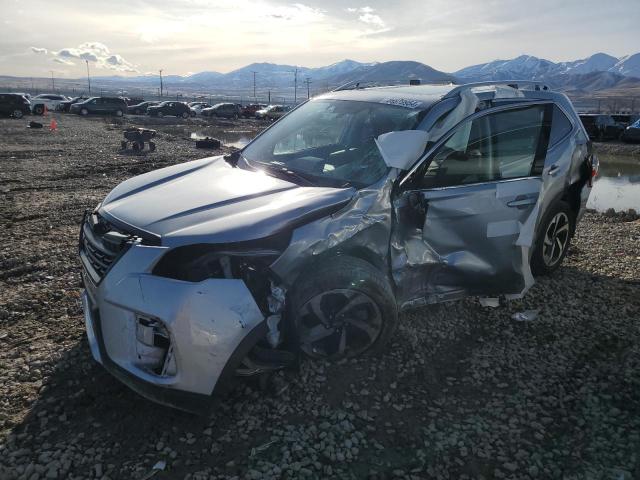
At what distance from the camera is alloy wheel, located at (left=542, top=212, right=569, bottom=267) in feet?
15.3

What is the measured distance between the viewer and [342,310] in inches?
122

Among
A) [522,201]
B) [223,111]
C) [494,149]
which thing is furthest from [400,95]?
[223,111]

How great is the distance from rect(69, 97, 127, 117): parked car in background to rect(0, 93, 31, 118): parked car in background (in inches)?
257

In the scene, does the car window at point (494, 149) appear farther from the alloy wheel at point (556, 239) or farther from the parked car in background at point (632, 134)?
the parked car in background at point (632, 134)

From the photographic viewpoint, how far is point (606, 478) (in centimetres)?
243

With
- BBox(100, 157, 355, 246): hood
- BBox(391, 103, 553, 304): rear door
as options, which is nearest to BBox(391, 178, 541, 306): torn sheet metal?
BBox(391, 103, 553, 304): rear door

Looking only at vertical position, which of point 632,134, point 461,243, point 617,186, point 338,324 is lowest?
point 617,186

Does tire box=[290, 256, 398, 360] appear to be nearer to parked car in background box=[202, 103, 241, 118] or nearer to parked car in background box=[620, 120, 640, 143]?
parked car in background box=[620, 120, 640, 143]

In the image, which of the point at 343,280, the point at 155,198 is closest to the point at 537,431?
the point at 343,280

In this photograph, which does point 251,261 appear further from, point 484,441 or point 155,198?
point 484,441

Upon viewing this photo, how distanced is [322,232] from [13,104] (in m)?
33.0

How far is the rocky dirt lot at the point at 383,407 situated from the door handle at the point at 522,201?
998mm

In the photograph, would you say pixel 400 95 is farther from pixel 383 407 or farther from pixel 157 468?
pixel 157 468

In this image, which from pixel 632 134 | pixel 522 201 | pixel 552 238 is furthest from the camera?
pixel 632 134
